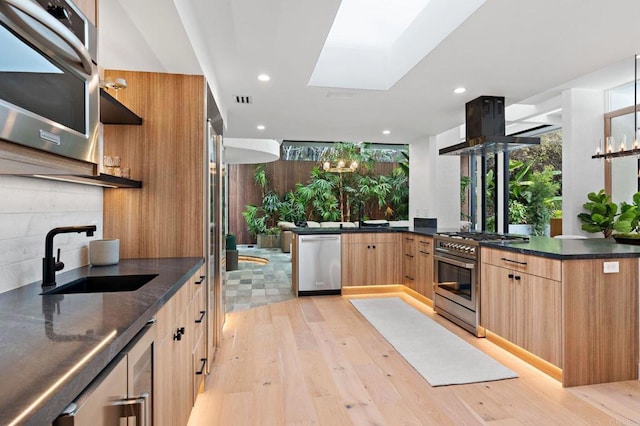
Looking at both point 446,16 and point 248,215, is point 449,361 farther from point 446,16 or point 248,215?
point 248,215

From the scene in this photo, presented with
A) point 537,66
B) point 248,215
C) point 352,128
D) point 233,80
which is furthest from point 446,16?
point 248,215

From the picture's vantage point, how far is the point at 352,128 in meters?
5.60

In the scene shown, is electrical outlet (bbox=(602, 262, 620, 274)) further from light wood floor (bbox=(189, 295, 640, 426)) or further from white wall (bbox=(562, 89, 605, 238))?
white wall (bbox=(562, 89, 605, 238))

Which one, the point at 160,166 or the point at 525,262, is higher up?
the point at 160,166

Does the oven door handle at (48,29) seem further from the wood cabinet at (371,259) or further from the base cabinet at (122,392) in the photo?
the wood cabinet at (371,259)

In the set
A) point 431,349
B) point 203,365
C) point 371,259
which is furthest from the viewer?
point 371,259

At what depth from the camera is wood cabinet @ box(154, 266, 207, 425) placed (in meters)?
1.36

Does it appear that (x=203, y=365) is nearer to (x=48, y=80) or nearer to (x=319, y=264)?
(x=48, y=80)

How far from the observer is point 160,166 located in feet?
8.06

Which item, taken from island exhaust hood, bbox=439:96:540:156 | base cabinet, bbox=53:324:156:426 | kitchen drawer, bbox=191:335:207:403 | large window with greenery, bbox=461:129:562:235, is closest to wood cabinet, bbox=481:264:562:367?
island exhaust hood, bbox=439:96:540:156

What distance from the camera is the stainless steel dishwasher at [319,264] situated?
4965mm

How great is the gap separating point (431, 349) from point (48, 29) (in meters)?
3.19

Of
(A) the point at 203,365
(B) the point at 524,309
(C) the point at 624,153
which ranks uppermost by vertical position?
(C) the point at 624,153

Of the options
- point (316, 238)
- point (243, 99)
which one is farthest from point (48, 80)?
point (316, 238)
